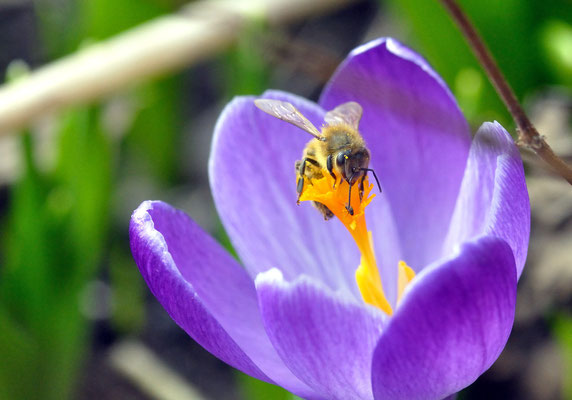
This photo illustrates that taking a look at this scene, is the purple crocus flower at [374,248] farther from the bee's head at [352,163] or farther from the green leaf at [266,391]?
the green leaf at [266,391]

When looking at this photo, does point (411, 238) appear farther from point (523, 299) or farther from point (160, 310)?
point (160, 310)

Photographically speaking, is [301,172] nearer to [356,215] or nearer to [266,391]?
[356,215]

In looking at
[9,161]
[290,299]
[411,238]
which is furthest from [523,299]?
[9,161]

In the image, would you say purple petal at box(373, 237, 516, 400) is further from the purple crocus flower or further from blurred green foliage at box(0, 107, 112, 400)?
blurred green foliage at box(0, 107, 112, 400)

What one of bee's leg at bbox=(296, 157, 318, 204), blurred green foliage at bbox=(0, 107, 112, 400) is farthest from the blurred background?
bee's leg at bbox=(296, 157, 318, 204)

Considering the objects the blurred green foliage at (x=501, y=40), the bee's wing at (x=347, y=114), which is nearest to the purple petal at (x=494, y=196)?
the bee's wing at (x=347, y=114)

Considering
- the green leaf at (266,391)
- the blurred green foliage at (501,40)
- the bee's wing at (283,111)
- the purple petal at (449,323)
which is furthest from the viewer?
the blurred green foliage at (501,40)

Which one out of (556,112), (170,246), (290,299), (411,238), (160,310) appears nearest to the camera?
(290,299)
